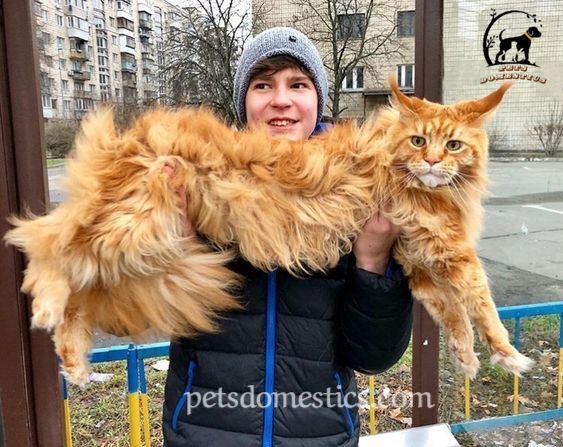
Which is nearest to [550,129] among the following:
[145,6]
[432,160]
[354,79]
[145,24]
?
[432,160]

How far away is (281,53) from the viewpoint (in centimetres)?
127

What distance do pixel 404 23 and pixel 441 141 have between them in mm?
4223

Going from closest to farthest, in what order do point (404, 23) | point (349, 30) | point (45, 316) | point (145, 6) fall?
point (45, 316) < point (145, 6) < point (404, 23) < point (349, 30)

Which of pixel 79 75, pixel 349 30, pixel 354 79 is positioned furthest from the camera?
pixel 349 30

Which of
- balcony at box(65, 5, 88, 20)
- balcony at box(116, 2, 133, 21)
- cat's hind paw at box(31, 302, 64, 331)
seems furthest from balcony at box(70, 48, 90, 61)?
cat's hind paw at box(31, 302, 64, 331)

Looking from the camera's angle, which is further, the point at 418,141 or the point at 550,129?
the point at 550,129

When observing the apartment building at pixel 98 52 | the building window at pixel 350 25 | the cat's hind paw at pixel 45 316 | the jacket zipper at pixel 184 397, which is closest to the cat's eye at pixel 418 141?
the jacket zipper at pixel 184 397

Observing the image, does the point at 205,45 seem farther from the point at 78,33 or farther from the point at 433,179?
the point at 433,179

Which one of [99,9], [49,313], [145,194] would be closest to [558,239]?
[145,194]

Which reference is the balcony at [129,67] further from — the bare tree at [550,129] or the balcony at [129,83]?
the bare tree at [550,129]

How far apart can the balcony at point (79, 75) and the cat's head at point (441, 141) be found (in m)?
2.36

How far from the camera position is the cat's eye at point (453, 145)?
102 centimetres

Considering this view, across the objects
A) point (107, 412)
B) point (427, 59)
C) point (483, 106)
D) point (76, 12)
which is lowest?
point (107, 412)

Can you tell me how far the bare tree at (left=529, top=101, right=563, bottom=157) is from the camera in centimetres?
221
